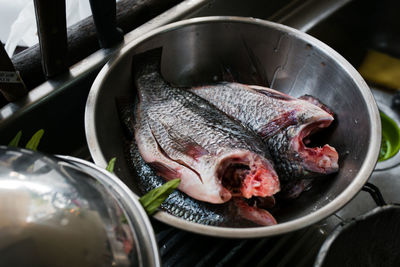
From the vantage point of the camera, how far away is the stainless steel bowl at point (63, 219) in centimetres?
57

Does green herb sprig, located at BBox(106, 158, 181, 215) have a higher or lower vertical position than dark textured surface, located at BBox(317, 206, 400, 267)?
higher

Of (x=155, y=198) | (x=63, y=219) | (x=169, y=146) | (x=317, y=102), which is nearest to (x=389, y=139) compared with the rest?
(x=317, y=102)

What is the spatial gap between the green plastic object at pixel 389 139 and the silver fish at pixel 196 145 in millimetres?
856

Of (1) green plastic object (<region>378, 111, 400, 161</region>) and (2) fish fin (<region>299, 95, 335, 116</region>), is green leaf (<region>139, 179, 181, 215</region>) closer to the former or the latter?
(2) fish fin (<region>299, 95, 335, 116</region>)

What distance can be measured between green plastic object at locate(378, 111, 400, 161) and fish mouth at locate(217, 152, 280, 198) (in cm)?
86

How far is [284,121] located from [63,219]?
2.26ft

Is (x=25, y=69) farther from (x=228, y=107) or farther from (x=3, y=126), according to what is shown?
(x=228, y=107)

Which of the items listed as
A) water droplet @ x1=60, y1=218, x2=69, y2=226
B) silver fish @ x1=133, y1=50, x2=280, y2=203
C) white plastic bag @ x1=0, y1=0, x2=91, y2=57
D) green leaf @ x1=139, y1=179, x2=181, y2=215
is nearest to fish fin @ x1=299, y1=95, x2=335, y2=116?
silver fish @ x1=133, y1=50, x2=280, y2=203

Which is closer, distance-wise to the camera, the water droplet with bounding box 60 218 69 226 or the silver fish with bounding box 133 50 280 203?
the water droplet with bounding box 60 218 69 226

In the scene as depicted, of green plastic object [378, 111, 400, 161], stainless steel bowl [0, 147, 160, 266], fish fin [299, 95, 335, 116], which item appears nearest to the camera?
stainless steel bowl [0, 147, 160, 266]

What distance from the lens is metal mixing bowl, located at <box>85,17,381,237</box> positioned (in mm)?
906

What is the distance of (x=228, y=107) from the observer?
3.77 feet

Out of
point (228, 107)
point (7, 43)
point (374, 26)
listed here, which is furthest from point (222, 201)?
point (374, 26)

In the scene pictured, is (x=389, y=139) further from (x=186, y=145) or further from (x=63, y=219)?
(x=63, y=219)
